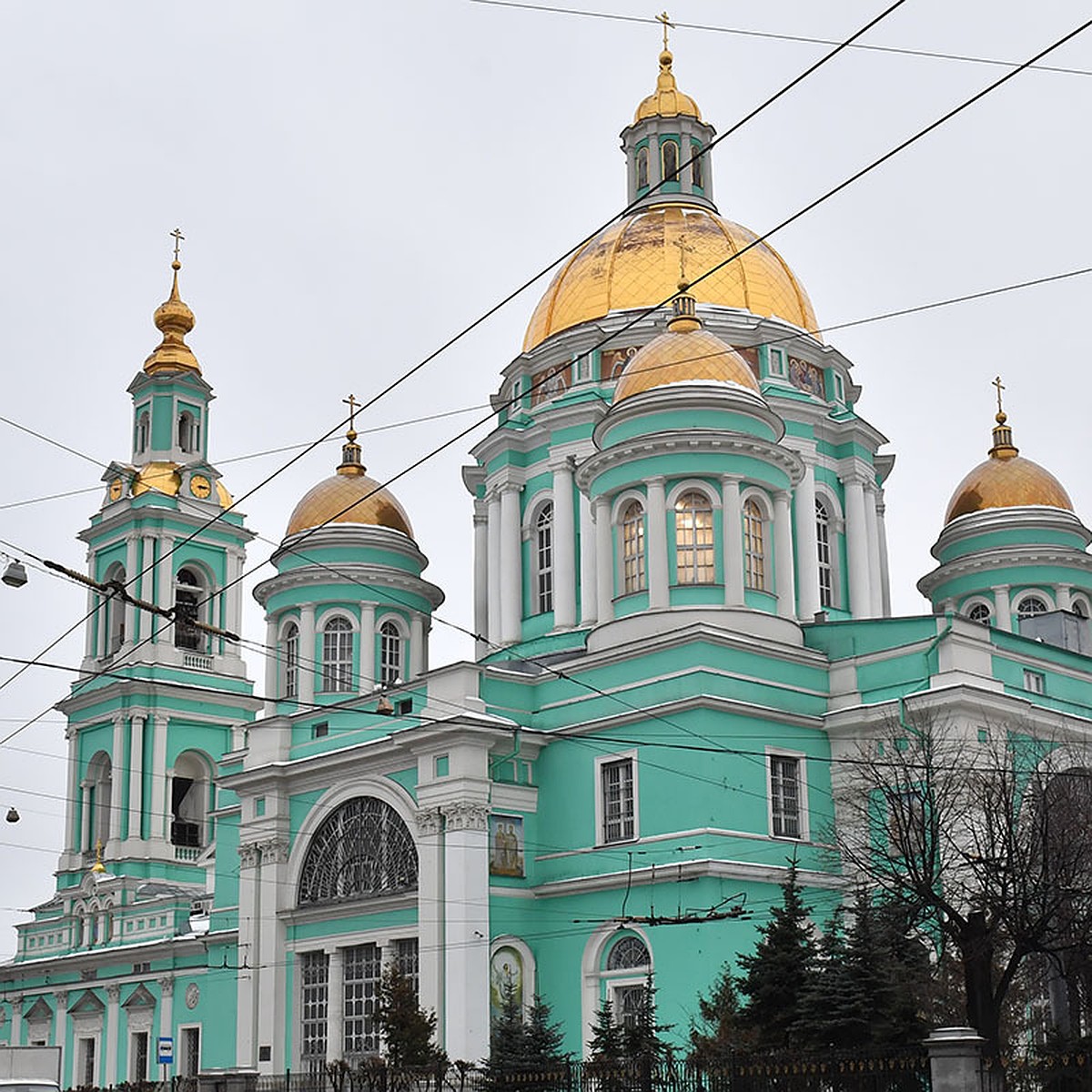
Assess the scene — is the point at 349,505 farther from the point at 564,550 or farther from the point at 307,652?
the point at 564,550

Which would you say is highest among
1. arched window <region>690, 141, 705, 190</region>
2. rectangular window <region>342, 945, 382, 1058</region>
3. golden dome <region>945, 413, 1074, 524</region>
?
arched window <region>690, 141, 705, 190</region>

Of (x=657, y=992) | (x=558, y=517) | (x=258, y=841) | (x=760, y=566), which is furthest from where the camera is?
(x=558, y=517)

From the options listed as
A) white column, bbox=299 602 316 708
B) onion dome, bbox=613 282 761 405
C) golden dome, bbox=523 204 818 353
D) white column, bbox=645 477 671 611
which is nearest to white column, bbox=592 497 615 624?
white column, bbox=645 477 671 611

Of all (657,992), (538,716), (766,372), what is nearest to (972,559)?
(766,372)

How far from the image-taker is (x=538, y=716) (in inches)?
1352

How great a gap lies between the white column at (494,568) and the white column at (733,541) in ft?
29.6

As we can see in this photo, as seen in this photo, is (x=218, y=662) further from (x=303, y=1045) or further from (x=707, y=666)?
(x=707, y=666)

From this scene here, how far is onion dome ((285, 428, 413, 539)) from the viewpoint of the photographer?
4450cm

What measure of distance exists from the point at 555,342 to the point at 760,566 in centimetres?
1020

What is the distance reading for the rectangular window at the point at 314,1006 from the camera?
3484 centimetres

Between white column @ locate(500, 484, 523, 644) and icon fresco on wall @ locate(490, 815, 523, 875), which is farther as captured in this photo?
white column @ locate(500, 484, 523, 644)

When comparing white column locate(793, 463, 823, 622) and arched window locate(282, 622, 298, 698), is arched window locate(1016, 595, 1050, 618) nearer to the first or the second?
white column locate(793, 463, 823, 622)

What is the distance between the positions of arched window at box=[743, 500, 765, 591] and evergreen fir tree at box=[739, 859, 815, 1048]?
10.9 metres

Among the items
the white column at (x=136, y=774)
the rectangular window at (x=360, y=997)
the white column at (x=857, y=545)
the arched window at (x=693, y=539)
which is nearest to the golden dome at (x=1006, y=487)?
the white column at (x=857, y=545)
